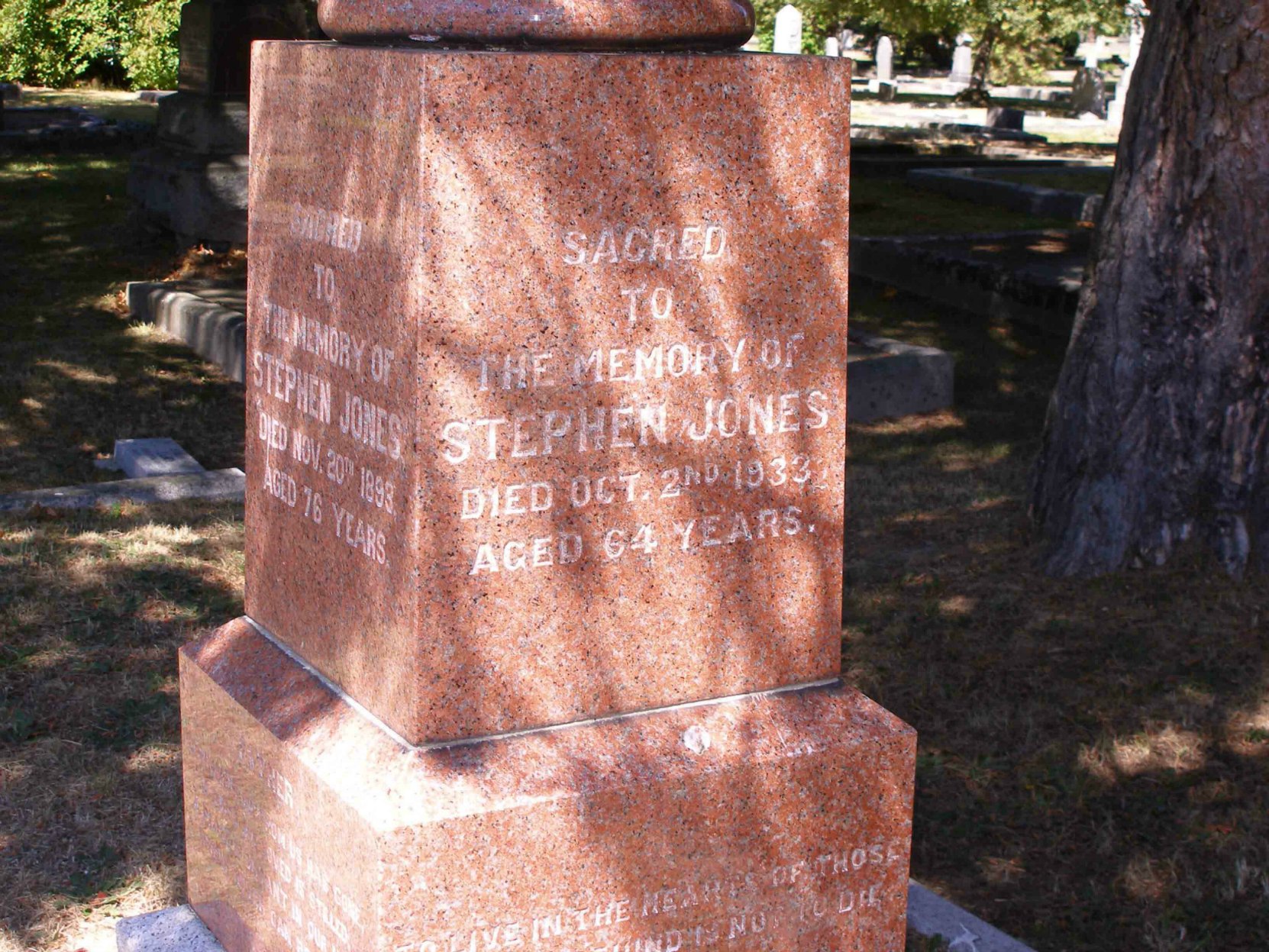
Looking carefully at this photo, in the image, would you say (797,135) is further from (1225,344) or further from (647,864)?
(1225,344)

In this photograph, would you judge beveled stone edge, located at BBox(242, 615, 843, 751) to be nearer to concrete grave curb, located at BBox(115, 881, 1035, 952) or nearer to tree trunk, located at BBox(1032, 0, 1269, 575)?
concrete grave curb, located at BBox(115, 881, 1035, 952)

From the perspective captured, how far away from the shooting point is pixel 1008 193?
53.2 ft

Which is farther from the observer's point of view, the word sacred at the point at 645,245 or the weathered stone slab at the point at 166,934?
the weathered stone slab at the point at 166,934

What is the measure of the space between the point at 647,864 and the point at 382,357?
3.19ft

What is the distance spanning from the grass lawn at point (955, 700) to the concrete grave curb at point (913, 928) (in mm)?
364

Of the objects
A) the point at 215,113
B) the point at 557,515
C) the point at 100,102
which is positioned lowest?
the point at 557,515

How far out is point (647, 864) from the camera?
8.70 ft

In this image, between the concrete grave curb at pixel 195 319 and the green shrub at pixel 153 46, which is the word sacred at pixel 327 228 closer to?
the concrete grave curb at pixel 195 319

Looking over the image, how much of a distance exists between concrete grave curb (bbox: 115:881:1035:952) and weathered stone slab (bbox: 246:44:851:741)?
2.54 ft

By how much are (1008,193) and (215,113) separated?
334 inches

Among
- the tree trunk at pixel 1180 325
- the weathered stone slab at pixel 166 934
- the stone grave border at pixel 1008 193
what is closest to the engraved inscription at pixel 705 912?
the weathered stone slab at pixel 166 934

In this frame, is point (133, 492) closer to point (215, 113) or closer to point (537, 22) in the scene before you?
point (537, 22)

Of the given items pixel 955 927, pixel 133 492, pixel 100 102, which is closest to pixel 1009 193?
pixel 133 492

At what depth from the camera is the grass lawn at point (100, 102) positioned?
2272cm
